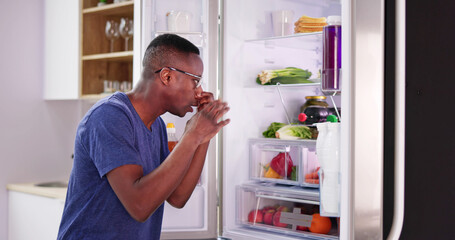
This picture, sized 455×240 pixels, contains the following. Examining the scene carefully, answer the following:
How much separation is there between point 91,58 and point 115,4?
1.31ft

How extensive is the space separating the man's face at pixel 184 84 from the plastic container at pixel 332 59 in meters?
0.55

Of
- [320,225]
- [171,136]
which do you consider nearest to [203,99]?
[171,136]

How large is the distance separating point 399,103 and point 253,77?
1013 millimetres

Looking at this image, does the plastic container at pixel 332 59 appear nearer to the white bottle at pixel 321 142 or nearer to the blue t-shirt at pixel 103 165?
the white bottle at pixel 321 142

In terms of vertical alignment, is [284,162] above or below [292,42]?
below

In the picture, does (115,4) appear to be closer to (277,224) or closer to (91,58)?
(91,58)

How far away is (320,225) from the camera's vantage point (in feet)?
7.23

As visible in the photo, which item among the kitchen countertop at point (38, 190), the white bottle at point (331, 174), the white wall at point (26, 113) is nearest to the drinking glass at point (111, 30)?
the white wall at point (26, 113)

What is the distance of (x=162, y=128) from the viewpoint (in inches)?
71.9

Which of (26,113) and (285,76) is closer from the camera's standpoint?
(285,76)

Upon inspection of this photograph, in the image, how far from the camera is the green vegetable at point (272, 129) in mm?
2428

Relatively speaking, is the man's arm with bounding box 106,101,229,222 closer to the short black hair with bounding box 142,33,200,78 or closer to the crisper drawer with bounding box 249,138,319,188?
the short black hair with bounding box 142,33,200,78

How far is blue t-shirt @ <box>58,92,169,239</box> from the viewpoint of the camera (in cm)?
145

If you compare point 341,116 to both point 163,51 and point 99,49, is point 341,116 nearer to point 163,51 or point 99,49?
point 163,51
